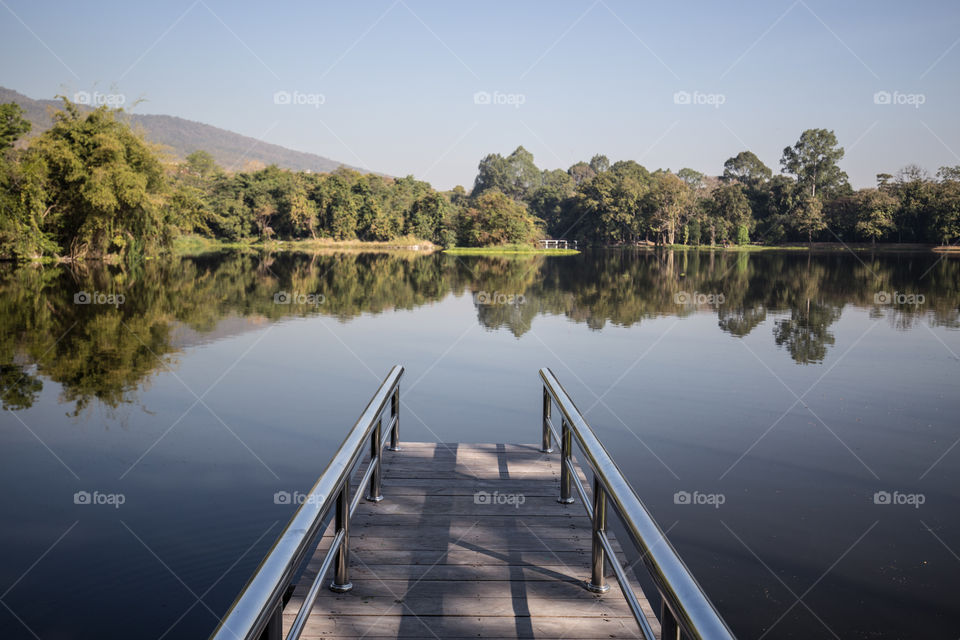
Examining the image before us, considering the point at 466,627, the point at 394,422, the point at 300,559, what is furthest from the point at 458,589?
the point at 394,422

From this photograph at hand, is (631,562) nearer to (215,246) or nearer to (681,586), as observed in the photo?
(681,586)

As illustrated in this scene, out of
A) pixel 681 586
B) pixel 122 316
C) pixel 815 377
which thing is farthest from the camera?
pixel 122 316

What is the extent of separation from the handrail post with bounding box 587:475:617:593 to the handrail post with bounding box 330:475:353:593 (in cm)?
101

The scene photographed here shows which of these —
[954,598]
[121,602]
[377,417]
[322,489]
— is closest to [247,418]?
[121,602]

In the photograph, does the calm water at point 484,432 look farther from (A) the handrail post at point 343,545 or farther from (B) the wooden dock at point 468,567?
(A) the handrail post at point 343,545

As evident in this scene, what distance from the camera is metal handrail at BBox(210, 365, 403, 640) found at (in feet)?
4.94

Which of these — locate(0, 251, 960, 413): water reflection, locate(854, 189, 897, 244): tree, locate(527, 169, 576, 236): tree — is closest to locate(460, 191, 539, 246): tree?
locate(527, 169, 576, 236): tree

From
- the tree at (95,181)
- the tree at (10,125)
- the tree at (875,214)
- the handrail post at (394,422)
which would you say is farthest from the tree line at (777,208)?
the handrail post at (394,422)

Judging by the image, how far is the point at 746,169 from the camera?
92.4 metres

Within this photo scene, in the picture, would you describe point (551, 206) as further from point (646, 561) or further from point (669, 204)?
point (646, 561)

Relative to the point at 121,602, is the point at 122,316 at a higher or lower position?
higher

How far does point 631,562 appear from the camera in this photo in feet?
14.0

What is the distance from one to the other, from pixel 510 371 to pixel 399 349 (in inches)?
110

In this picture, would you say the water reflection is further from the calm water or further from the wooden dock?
the wooden dock
